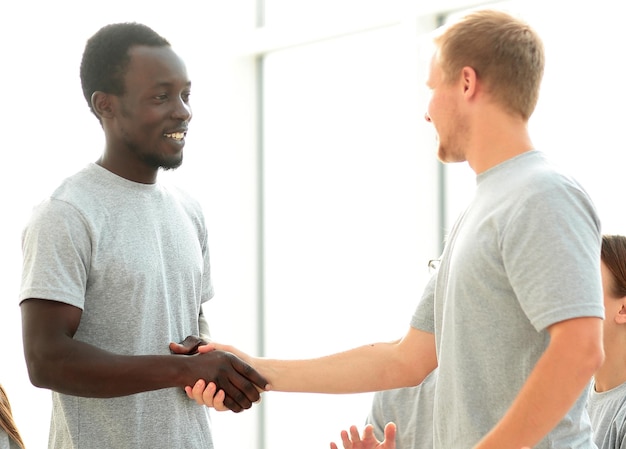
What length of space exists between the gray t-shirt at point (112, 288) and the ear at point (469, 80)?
84 centimetres

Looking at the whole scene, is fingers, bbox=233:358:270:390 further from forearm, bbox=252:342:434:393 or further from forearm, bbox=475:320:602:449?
forearm, bbox=475:320:602:449

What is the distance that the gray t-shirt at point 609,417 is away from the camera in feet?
8.16

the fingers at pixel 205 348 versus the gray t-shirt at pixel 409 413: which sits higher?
the fingers at pixel 205 348

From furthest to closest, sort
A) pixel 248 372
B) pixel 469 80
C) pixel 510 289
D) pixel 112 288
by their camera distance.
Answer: pixel 248 372, pixel 112 288, pixel 469 80, pixel 510 289

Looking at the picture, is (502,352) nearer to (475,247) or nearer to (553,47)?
(475,247)

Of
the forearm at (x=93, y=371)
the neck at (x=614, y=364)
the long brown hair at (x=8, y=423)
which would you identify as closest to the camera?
the forearm at (x=93, y=371)

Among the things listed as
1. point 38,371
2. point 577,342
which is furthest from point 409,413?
point 577,342

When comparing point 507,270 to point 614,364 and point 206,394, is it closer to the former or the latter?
point 206,394

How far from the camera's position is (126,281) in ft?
6.82

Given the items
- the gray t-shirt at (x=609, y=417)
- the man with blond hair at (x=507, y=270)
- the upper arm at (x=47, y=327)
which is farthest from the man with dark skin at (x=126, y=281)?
the gray t-shirt at (x=609, y=417)

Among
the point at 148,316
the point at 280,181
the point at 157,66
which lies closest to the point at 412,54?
the point at 280,181

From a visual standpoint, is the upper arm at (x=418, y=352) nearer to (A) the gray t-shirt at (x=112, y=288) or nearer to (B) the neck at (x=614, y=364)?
(A) the gray t-shirt at (x=112, y=288)

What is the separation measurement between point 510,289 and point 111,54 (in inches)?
46.7

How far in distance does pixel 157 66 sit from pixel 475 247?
39.4 inches
